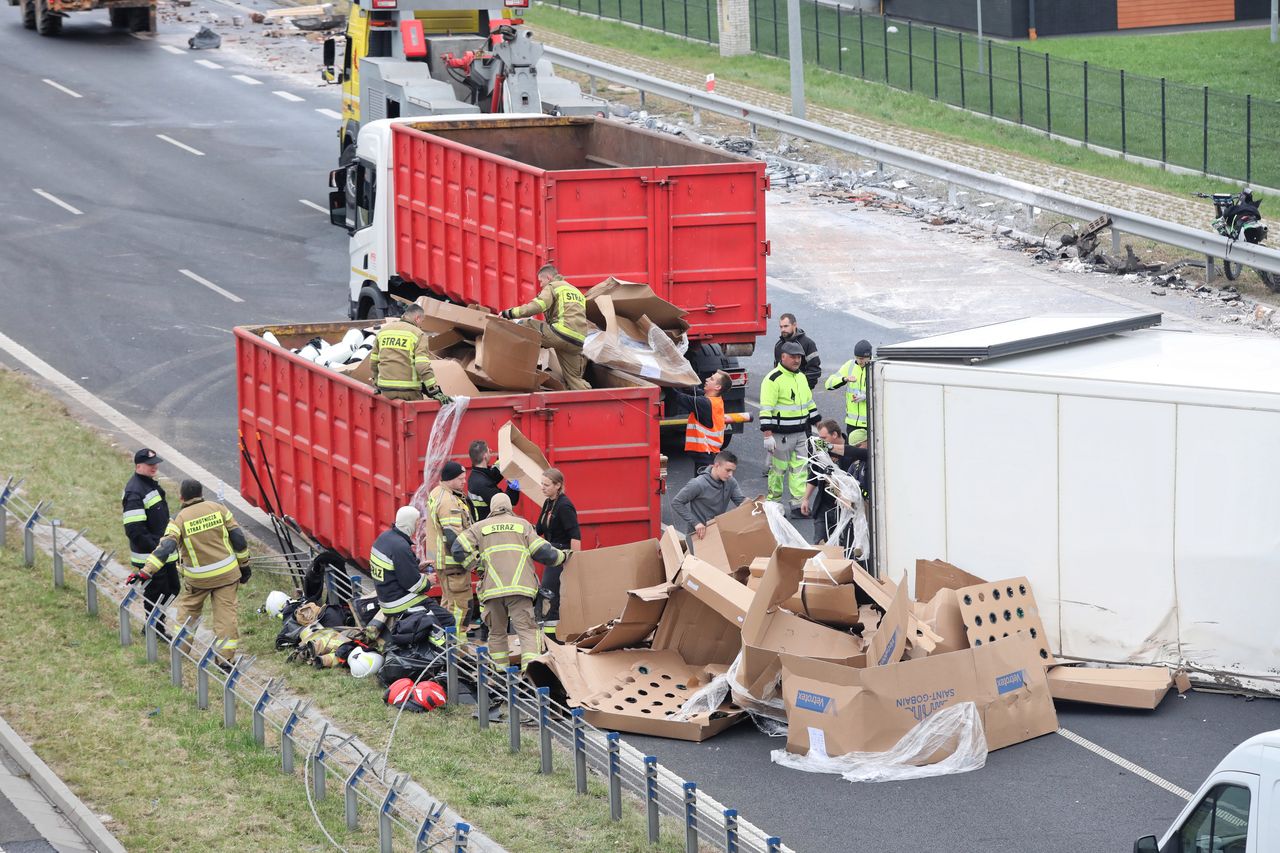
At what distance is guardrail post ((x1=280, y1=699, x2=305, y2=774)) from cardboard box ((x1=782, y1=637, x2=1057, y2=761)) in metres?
2.89

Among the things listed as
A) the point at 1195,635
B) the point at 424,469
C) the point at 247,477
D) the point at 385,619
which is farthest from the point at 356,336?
the point at 1195,635

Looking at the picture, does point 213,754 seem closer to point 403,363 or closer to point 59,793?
point 59,793

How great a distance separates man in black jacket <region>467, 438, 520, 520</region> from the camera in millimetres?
12836

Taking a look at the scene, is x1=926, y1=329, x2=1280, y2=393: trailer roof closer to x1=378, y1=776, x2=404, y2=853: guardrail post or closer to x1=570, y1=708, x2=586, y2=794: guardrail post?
x1=570, y1=708, x2=586, y2=794: guardrail post

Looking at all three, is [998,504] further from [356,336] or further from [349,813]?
[356,336]

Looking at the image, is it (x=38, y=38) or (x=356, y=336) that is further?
(x=38, y=38)

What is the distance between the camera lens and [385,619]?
12383mm

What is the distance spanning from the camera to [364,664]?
1226 cm

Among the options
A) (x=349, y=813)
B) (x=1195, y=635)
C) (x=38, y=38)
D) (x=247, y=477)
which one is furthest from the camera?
(x=38, y=38)

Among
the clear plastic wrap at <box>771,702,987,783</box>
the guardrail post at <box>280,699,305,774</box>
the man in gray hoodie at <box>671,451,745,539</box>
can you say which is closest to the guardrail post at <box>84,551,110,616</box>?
the guardrail post at <box>280,699,305,774</box>

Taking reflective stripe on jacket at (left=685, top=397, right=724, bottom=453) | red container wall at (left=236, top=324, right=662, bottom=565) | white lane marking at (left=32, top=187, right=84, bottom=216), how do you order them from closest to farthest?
red container wall at (left=236, top=324, right=662, bottom=565) < reflective stripe on jacket at (left=685, top=397, right=724, bottom=453) < white lane marking at (left=32, top=187, right=84, bottom=216)

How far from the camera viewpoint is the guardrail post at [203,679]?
1173 cm

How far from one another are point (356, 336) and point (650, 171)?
3.09 metres

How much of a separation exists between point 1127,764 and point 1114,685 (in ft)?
2.79
